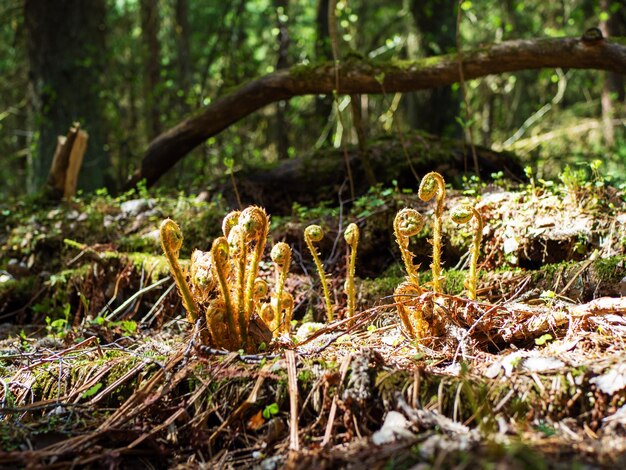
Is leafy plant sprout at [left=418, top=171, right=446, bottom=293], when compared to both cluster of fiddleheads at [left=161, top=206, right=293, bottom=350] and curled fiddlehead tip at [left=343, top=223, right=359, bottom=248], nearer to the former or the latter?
curled fiddlehead tip at [left=343, top=223, right=359, bottom=248]

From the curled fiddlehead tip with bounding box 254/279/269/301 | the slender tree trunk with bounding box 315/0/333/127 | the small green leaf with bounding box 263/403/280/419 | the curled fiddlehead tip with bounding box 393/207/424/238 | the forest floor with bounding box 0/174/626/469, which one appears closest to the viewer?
the forest floor with bounding box 0/174/626/469

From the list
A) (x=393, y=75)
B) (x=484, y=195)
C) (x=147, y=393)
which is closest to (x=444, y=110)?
(x=393, y=75)

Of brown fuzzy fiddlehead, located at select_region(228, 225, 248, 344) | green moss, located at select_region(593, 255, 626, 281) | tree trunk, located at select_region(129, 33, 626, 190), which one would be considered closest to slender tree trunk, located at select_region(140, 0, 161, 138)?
tree trunk, located at select_region(129, 33, 626, 190)

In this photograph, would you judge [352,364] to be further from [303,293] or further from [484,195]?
[484,195]

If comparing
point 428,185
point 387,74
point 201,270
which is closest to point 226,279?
point 201,270

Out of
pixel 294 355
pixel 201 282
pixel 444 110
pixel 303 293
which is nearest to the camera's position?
pixel 294 355
